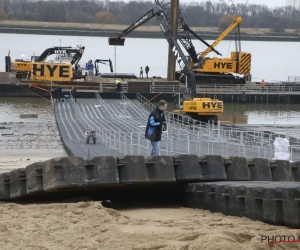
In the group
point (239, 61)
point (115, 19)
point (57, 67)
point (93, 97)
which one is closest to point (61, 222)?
point (93, 97)

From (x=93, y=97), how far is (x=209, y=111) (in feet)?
43.1

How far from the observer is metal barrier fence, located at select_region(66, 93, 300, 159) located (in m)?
20.9

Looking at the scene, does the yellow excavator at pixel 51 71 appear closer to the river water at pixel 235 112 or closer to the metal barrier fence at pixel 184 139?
the river water at pixel 235 112

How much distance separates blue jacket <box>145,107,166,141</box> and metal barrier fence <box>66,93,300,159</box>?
5.52m

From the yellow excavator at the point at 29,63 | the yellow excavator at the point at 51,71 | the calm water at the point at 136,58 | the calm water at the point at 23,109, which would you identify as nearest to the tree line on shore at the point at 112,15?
the calm water at the point at 136,58

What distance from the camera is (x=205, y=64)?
5644 cm

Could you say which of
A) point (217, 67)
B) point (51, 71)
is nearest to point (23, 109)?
point (51, 71)

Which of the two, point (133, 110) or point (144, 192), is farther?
point (133, 110)

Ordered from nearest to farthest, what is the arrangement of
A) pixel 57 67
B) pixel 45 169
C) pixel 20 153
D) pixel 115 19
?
pixel 45 169
pixel 20 153
pixel 57 67
pixel 115 19

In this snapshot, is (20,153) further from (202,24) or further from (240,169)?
(202,24)

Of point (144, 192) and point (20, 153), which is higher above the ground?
point (144, 192)

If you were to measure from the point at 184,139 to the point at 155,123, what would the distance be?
335 inches

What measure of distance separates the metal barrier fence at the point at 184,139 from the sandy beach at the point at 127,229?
31.5ft

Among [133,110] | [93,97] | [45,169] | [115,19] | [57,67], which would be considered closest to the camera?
[45,169]
